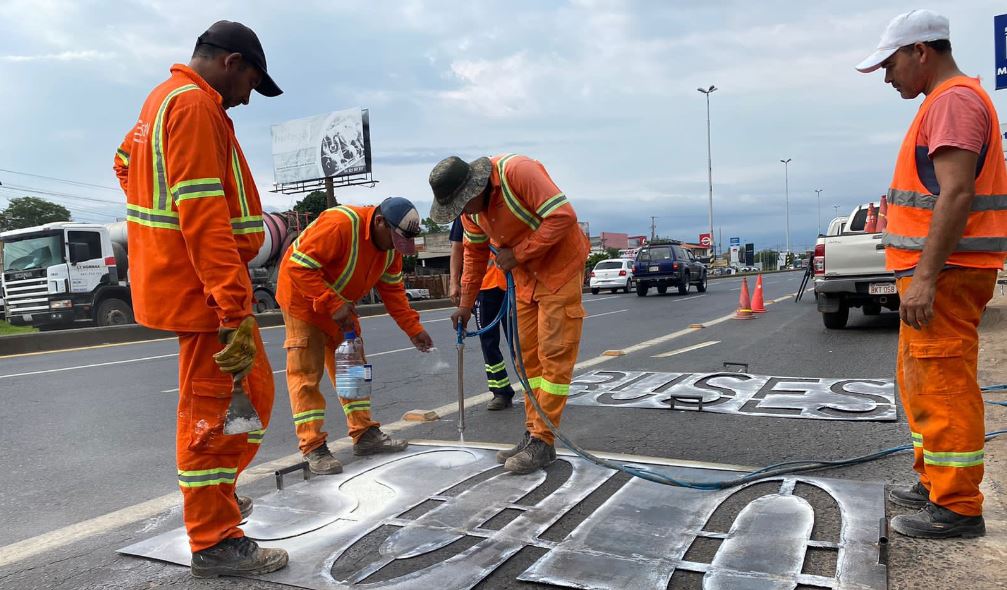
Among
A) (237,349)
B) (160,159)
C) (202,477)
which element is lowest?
(202,477)

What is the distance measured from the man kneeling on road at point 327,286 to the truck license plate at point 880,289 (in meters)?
7.71

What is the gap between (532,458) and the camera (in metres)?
3.93

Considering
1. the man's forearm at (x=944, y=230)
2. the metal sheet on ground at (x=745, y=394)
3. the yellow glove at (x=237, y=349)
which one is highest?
the man's forearm at (x=944, y=230)

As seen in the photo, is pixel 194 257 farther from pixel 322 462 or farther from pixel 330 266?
pixel 322 462

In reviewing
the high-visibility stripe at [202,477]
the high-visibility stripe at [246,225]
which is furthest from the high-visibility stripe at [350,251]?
the high-visibility stripe at [202,477]

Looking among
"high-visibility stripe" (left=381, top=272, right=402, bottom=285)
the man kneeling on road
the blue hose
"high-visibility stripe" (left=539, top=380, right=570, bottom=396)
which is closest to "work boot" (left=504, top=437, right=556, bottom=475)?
the blue hose

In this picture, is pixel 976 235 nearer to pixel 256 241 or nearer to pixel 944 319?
pixel 944 319

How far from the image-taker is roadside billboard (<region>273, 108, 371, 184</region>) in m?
37.7

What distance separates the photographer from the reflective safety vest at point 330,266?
4.02m

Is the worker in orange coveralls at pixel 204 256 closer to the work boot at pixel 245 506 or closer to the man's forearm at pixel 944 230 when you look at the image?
the work boot at pixel 245 506

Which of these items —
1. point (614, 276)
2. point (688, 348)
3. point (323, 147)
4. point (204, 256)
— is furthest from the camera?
point (323, 147)

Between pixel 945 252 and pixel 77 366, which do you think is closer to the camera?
pixel 945 252

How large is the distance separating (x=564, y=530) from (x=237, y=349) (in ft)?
4.97

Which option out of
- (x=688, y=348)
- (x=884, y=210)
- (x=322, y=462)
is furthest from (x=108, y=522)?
(x=688, y=348)
